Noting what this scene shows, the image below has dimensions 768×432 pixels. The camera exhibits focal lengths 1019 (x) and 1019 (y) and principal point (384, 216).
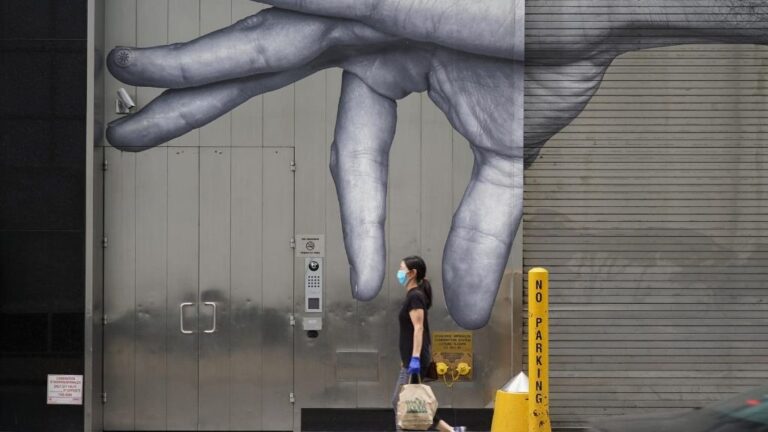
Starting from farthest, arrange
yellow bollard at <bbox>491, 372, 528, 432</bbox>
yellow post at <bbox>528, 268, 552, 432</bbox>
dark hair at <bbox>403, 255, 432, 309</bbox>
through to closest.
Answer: dark hair at <bbox>403, 255, 432, 309</bbox>
yellow bollard at <bbox>491, 372, 528, 432</bbox>
yellow post at <bbox>528, 268, 552, 432</bbox>

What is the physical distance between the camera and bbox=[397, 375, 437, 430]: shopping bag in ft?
31.5

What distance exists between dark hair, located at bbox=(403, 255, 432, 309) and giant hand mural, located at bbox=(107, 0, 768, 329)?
69cm

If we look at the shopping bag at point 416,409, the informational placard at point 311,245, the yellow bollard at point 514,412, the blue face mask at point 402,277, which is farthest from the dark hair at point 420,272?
the yellow bollard at point 514,412

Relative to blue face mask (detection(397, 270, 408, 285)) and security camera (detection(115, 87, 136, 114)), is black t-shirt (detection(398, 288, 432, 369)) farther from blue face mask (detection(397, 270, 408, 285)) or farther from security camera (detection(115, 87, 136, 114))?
security camera (detection(115, 87, 136, 114))

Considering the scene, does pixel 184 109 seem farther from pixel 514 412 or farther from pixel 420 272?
pixel 514 412

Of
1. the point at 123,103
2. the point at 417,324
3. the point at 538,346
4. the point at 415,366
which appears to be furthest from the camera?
the point at 123,103

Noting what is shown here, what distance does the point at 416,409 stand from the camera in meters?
9.61

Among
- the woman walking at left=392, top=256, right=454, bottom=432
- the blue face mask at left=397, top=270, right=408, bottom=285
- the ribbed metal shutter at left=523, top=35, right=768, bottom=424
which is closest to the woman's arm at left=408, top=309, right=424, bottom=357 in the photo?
the woman walking at left=392, top=256, right=454, bottom=432

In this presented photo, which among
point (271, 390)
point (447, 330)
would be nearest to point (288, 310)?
point (271, 390)

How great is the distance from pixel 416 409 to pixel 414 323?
32.9 inches

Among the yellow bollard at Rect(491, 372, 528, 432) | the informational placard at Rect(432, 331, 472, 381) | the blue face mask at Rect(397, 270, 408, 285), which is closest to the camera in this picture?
the yellow bollard at Rect(491, 372, 528, 432)

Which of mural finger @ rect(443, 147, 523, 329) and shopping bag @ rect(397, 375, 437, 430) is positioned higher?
mural finger @ rect(443, 147, 523, 329)

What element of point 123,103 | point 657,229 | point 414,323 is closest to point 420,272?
point 414,323

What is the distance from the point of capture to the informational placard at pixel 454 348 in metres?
10.8
